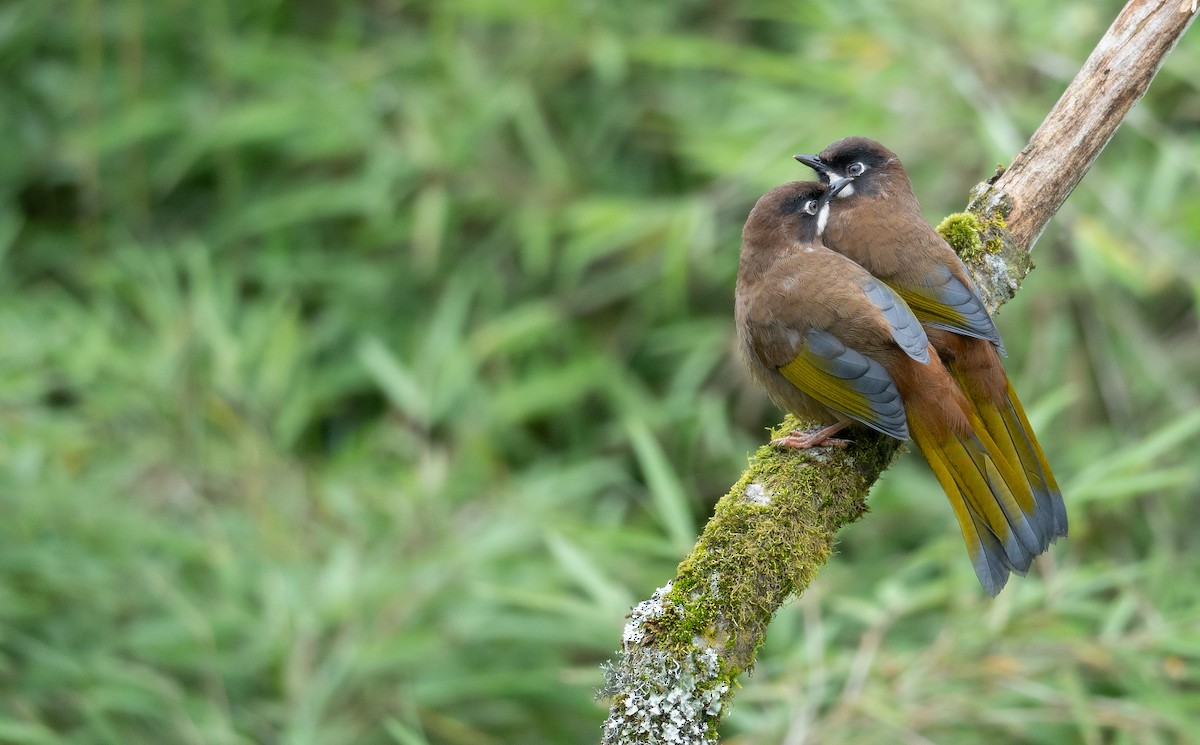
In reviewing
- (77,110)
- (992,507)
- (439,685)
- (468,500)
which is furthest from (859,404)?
(77,110)

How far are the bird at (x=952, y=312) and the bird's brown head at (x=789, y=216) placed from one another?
0.07 metres

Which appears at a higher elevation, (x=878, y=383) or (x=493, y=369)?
(x=493, y=369)

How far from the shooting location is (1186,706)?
359 cm

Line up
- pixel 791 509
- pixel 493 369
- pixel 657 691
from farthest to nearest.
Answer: pixel 493 369 < pixel 791 509 < pixel 657 691

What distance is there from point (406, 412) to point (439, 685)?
1396mm

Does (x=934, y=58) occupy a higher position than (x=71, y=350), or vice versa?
(x=934, y=58)

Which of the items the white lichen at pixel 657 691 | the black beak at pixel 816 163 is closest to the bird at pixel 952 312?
the black beak at pixel 816 163

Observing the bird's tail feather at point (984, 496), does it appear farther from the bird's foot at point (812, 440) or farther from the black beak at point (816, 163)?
Answer: the black beak at point (816, 163)

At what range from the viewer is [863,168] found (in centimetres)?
342

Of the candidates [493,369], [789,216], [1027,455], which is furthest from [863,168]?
[493,369]

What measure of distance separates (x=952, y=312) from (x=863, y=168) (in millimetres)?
664

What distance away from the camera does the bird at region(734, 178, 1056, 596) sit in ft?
9.19

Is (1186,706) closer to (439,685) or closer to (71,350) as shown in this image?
(439,685)

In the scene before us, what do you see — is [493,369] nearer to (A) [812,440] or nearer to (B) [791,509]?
(A) [812,440]
